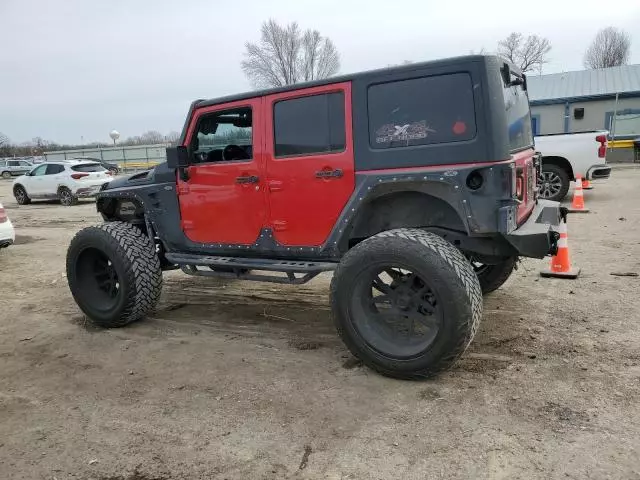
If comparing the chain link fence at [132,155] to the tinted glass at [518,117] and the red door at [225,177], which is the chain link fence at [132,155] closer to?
the red door at [225,177]

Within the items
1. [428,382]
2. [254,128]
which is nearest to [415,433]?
[428,382]

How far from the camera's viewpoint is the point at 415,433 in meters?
2.86

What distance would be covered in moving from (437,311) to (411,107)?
1.40m

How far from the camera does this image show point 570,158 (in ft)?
35.9

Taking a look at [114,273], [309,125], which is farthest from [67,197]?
[309,125]

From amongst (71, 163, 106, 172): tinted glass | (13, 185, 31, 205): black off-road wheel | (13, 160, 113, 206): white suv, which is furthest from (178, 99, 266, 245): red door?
(13, 185, 31, 205): black off-road wheel

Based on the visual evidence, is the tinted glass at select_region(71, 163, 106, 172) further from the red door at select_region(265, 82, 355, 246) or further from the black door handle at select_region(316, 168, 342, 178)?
the black door handle at select_region(316, 168, 342, 178)

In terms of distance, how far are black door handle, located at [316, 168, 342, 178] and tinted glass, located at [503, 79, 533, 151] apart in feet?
3.98

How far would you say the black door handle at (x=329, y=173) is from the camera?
379cm

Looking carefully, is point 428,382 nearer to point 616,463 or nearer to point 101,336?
point 616,463

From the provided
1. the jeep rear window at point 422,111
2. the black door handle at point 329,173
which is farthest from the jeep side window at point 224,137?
the jeep rear window at point 422,111

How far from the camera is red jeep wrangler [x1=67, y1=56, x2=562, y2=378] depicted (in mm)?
3316

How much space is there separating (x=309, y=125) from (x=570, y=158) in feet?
29.3

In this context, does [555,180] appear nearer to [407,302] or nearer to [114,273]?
[407,302]
